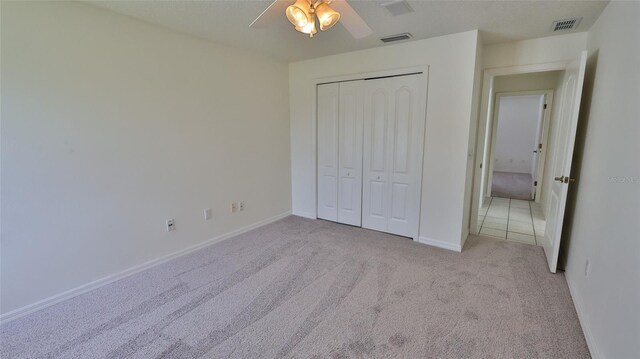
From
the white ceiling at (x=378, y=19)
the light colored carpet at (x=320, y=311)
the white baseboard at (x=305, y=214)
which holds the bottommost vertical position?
the light colored carpet at (x=320, y=311)

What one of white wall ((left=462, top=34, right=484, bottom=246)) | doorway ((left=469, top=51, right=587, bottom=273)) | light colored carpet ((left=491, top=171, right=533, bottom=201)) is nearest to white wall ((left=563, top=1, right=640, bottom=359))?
doorway ((left=469, top=51, right=587, bottom=273))

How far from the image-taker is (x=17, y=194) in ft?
6.52

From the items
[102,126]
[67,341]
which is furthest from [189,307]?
[102,126]

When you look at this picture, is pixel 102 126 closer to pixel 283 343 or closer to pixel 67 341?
pixel 67 341

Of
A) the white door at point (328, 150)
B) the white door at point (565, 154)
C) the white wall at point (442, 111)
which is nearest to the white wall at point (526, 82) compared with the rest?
the white door at point (565, 154)

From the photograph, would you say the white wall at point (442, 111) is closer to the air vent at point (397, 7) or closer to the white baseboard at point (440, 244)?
the white baseboard at point (440, 244)

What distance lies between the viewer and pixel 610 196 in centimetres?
175

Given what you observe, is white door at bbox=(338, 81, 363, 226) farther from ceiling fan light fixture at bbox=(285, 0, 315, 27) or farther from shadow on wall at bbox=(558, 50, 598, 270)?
shadow on wall at bbox=(558, 50, 598, 270)

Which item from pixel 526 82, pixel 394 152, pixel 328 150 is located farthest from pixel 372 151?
pixel 526 82

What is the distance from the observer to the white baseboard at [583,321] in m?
1.65

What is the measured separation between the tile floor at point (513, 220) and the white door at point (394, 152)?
120cm

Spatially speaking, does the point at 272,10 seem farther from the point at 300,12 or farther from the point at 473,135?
the point at 473,135

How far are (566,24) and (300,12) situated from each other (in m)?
2.57

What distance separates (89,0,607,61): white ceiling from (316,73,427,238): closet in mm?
611
